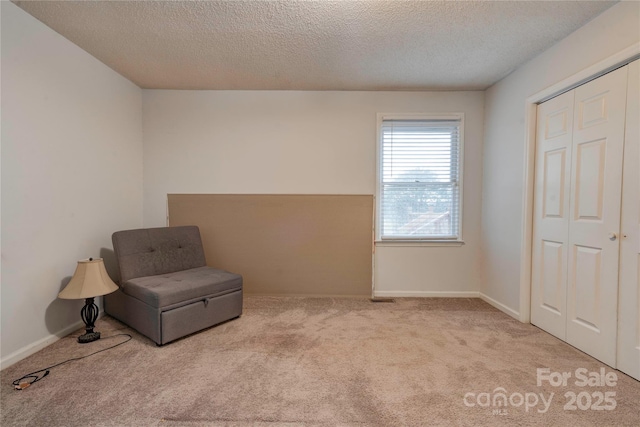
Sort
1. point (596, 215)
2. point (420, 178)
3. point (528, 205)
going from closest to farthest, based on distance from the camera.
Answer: point (596, 215) < point (528, 205) < point (420, 178)

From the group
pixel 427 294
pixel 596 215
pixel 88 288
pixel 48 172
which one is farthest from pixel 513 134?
pixel 48 172

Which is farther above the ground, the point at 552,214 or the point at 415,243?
the point at 552,214

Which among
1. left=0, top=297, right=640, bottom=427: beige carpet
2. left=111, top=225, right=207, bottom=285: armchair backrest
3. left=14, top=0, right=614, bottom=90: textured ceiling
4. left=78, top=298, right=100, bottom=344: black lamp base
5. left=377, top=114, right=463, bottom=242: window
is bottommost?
left=0, top=297, right=640, bottom=427: beige carpet

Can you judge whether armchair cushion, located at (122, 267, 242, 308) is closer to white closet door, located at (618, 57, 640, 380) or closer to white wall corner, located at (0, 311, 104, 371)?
white wall corner, located at (0, 311, 104, 371)

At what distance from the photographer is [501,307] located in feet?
9.58

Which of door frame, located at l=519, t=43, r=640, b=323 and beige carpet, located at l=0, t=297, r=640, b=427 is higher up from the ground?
door frame, located at l=519, t=43, r=640, b=323

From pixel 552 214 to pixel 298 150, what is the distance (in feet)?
8.48

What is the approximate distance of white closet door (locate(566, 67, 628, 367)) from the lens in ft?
6.09

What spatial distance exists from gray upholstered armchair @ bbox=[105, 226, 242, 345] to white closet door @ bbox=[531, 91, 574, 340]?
280 cm

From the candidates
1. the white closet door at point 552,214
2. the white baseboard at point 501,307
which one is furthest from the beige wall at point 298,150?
the white closet door at point 552,214

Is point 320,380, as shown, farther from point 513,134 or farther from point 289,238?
point 513,134

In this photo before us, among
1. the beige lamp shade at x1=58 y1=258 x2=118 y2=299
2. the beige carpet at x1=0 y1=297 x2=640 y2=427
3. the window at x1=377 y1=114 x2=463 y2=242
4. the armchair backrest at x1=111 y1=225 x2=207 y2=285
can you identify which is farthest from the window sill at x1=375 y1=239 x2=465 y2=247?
the beige lamp shade at x1=58 y1=258 x2=118 y2=299

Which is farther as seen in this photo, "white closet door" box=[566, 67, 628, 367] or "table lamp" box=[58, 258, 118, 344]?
"table lamp" box=[58, 258, 118, 344]

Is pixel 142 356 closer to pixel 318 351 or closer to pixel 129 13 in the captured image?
pixel 318 351
